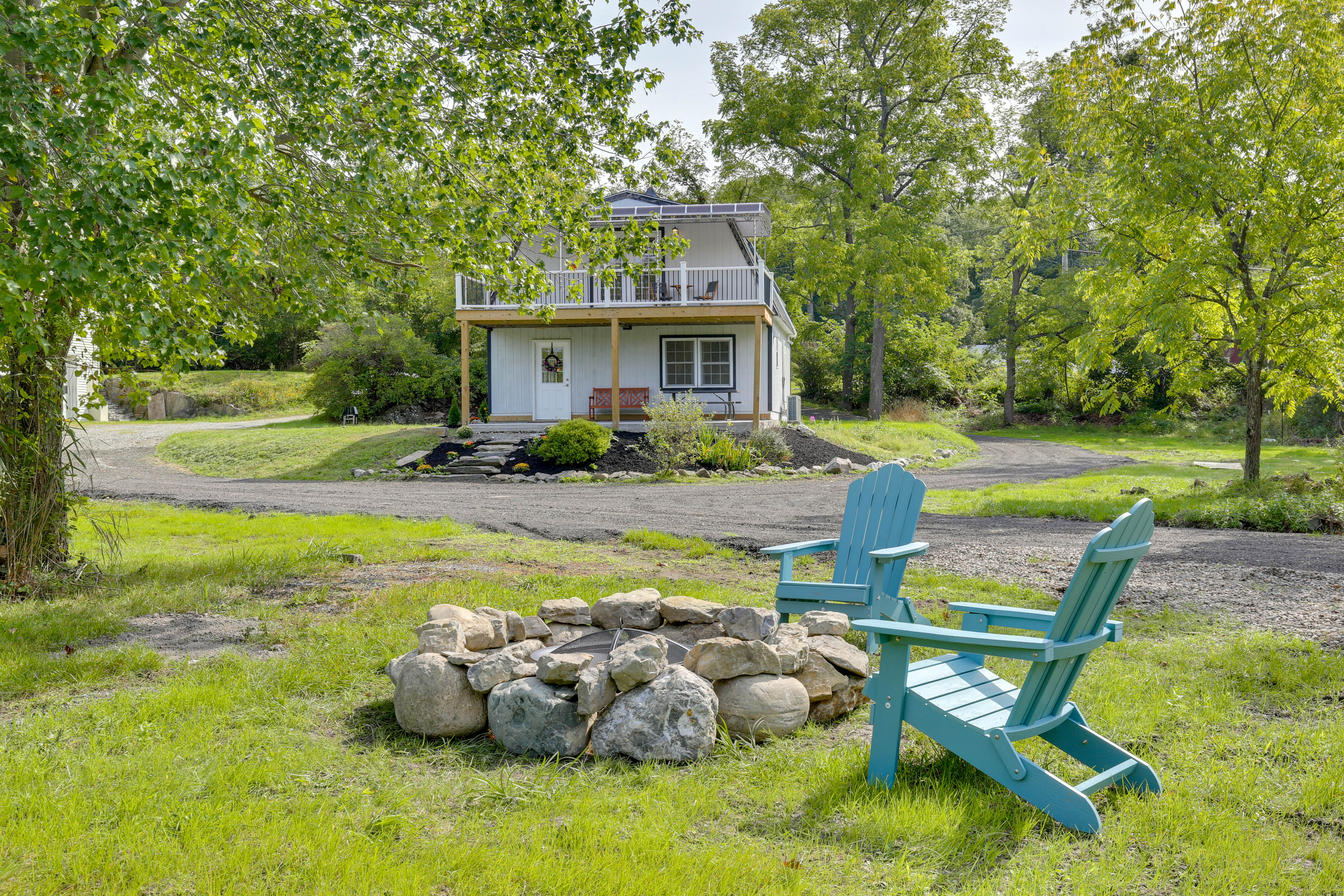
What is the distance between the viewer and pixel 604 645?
420 cm

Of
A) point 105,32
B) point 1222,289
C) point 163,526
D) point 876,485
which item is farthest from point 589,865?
point 1222,289

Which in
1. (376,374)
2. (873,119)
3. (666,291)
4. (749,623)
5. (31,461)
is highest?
(873,119)

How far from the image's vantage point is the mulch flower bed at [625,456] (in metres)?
16.4

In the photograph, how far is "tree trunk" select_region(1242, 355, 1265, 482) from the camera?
36.8 feet

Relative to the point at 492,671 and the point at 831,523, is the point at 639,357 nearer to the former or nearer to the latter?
the point at 831,523

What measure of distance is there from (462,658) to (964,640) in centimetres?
205

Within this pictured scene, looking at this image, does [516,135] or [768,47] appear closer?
[516,135]

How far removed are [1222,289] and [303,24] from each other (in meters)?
11.6

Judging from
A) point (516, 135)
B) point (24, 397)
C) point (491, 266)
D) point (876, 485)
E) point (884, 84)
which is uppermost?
point (884, 84)

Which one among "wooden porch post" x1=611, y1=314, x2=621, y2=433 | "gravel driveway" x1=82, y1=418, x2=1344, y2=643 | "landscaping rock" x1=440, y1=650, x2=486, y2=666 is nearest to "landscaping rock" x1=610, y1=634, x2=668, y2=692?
"landscaping rock" x1=440, y1=650, x2=486, y2=666

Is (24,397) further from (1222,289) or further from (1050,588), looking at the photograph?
(1222,289)

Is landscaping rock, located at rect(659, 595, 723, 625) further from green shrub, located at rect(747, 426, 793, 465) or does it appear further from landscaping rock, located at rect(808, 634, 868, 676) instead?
green shrub, located at rect(747, 426, 793, 465)

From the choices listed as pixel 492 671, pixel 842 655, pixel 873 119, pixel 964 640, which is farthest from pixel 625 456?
pixel 873 119

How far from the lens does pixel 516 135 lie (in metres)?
7.20
